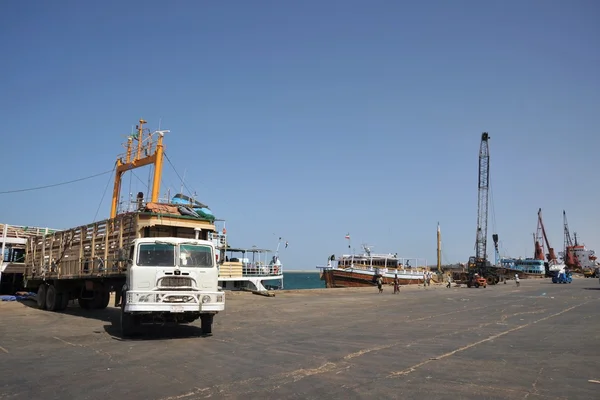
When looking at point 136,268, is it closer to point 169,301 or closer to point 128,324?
point 169,301

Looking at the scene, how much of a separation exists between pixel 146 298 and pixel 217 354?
278 cm

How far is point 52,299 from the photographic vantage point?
757 inches

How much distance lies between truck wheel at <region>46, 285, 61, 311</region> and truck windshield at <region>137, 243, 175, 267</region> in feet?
32.1

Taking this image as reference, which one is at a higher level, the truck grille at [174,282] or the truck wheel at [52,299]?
the truck grille at [174,282]

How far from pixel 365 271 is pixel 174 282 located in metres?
44.5

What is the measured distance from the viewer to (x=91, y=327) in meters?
14.3

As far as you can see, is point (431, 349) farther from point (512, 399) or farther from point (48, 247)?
point (48, 247)

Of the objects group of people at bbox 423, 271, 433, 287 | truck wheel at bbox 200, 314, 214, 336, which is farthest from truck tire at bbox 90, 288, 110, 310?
group of people at bbox 423, 271, 433, 287

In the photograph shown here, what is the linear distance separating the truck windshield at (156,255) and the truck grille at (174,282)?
16.7 inches

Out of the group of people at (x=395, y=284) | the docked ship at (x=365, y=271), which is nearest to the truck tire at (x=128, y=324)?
the group of people at (x=395, y=284)

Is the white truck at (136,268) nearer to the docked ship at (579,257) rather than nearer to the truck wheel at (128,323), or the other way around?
the truck wheel at (128,323)

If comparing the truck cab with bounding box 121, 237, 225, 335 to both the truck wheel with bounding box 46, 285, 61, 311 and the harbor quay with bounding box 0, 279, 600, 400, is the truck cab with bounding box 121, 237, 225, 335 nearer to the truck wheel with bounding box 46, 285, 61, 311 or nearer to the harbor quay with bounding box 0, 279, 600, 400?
the harbor quay with bounding box 0, 279, 600, 400

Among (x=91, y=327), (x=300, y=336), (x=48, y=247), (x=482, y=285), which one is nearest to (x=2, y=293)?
(x=48, y=247)

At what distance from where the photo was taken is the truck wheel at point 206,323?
1218cm
